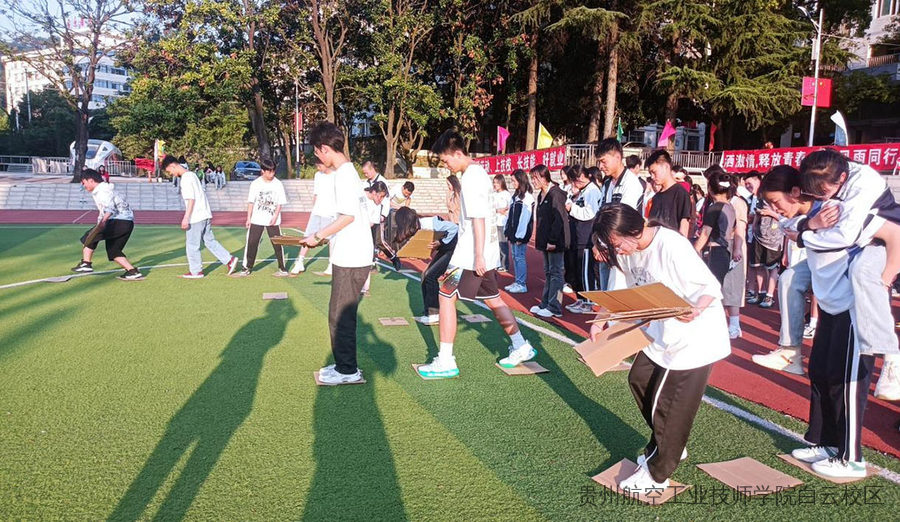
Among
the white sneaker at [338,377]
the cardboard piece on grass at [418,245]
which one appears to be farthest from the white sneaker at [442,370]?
the cardboard piece on grass at [418,245]

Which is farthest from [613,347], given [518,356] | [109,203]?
[109,203]

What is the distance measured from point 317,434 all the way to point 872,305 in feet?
11.0

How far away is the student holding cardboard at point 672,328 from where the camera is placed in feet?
9.91

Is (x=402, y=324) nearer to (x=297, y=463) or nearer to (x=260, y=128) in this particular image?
(x=297, y=463)

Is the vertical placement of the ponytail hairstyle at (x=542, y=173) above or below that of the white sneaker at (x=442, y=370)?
above

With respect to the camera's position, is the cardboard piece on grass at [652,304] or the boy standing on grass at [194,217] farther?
the boy standing on grass at [194,217]

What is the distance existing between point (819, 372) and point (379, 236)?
6.70 metres

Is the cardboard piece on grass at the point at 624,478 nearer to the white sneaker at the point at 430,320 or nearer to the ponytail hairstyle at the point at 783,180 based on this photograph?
the ponytail hairstyle at the point at 783,180

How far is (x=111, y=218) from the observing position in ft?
29.9

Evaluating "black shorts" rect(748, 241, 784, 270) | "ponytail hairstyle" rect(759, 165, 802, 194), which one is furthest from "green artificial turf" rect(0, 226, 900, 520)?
"black shorts" rect(748, 241, 784, 270)

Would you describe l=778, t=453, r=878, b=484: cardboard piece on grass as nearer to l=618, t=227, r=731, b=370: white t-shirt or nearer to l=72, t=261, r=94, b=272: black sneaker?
l=618, t=227, r=731, b=370: white t-shirt

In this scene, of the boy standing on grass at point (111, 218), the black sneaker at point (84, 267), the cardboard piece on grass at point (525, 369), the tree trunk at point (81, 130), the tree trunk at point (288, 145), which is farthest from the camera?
the tree trunk at point (288, 145)

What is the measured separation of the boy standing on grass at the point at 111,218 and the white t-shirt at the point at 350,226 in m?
5.86

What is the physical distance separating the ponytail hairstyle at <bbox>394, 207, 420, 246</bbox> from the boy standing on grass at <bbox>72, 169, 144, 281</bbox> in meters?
5.48
